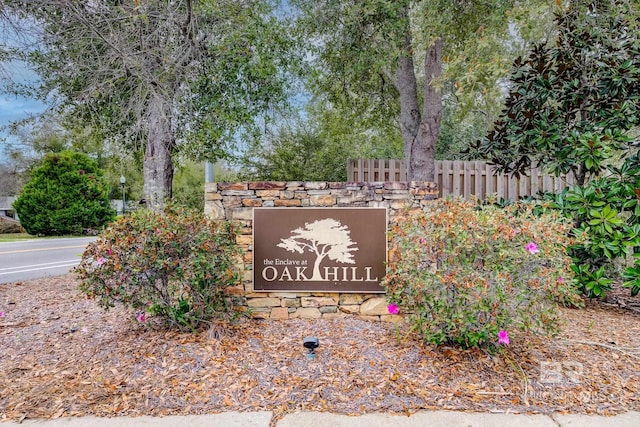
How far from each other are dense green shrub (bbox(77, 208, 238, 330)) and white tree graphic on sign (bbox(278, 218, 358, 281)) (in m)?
0.65

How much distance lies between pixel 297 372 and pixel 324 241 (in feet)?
4.50

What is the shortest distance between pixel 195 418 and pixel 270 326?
141cm

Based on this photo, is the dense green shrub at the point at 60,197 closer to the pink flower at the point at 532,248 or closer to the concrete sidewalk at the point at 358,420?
the concrete sidewalk at the point at 358,420

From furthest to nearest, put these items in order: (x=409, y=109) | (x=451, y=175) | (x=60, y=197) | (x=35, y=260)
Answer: (x=60, y=197)
(x=35, y=260)
(x=451, y=175)
(x=409, y=109)

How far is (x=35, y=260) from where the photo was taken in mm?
9031

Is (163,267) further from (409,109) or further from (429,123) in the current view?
(409,109)

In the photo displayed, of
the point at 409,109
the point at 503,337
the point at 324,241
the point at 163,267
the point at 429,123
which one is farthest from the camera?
the point at 409,109

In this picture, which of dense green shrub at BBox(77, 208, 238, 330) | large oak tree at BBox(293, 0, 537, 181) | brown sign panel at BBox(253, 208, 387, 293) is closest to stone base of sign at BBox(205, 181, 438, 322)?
brown sign panel at BBox(253, 208, 387, 293)

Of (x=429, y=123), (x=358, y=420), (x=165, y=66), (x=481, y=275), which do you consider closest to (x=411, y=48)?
(x=429, y=123)

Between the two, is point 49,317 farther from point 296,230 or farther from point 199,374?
point 296,230

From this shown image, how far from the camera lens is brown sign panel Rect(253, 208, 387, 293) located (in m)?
3.78

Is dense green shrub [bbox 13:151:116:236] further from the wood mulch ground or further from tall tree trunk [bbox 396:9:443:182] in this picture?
tall tree trunk [bbox 396:9:443:182]

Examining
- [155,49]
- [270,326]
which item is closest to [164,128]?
[155,49]

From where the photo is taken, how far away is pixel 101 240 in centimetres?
321
